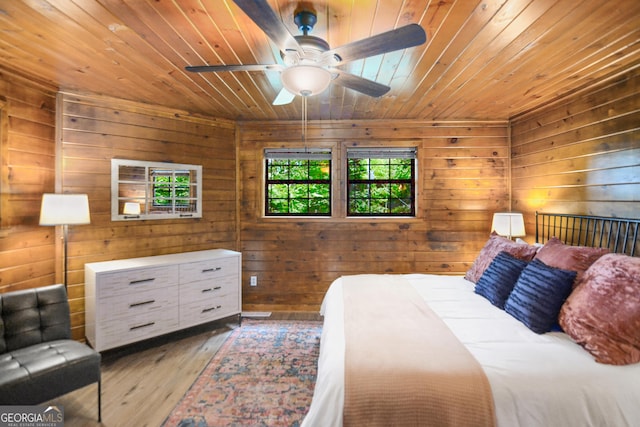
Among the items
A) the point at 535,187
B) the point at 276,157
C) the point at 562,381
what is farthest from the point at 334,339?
the point at 535,187

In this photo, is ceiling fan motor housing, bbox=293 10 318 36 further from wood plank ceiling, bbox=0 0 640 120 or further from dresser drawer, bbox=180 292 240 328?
dresser drawer, bbox=180 292 240 328

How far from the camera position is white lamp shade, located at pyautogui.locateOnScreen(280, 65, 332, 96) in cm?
150

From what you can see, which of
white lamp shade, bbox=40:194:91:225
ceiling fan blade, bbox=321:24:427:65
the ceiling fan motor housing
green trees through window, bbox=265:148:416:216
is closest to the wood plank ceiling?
the ceiling fan motor housing

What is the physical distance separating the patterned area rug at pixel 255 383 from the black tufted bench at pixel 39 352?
24.1 inches

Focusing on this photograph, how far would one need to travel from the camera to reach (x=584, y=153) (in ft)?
8.11

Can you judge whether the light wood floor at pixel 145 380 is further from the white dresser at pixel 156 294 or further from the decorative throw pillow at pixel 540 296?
the decorative throw pillow at pixel 540 296

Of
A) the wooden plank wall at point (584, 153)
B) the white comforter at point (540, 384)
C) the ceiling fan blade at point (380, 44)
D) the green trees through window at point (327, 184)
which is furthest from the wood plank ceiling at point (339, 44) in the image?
the white comforter at point (540, 384)

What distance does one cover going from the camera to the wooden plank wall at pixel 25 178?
224 centimetres

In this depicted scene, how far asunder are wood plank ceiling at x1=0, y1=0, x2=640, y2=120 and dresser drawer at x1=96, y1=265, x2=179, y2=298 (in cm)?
169

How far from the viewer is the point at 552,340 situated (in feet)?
4.81

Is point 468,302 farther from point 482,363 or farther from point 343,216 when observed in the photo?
point 343,216

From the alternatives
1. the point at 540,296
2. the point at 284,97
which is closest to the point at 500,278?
the point at 540,296

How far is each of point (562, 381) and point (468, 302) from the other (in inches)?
34.0

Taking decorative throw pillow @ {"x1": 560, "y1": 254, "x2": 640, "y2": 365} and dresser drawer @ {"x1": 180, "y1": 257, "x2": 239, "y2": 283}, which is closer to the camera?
decorative throw pillow @ {"x1": 560, "y1": 254, "x2": 640, "y2": 365}
